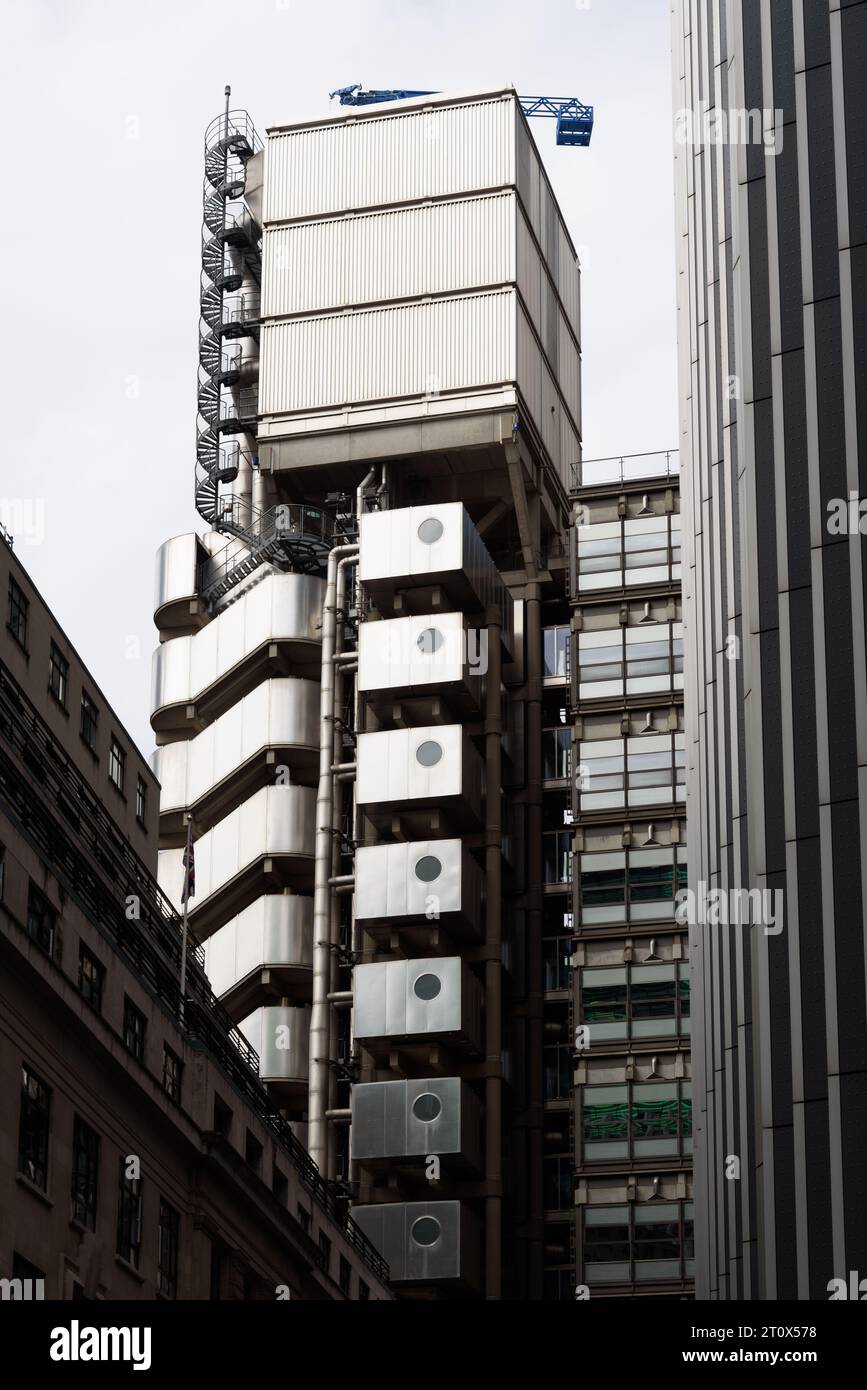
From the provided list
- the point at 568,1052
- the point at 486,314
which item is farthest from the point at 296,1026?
the point at 486,314

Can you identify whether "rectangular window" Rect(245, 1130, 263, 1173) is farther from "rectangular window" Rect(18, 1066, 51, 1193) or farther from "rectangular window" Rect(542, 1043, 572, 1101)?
"rectangular window" Rect(542, 1043, 572, 1101)

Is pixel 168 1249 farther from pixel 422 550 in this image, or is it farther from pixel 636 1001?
pixel 422 550

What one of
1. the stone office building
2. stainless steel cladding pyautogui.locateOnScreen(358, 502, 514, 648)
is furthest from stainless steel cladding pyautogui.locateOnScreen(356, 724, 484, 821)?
the stone office building

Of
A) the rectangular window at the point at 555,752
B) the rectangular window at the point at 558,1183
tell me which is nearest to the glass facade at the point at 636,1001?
the rectangular window at the point at 558,1183

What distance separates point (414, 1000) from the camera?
9112 centimetres

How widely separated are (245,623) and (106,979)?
47.1 meters

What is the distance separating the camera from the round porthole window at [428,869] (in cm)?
9306

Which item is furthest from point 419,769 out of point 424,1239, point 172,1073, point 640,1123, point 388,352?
point 172,1073

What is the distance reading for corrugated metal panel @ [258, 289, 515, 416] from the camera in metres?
105

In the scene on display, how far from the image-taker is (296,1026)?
3760 inches

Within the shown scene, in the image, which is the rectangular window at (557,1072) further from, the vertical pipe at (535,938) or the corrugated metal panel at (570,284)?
the corrugated metal panel at (570,284)

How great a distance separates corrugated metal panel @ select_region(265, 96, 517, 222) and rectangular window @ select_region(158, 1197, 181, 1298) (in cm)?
5831

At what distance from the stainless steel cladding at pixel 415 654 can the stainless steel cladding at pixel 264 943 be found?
954 centimetres

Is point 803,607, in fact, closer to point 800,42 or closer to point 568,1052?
point 800,42
